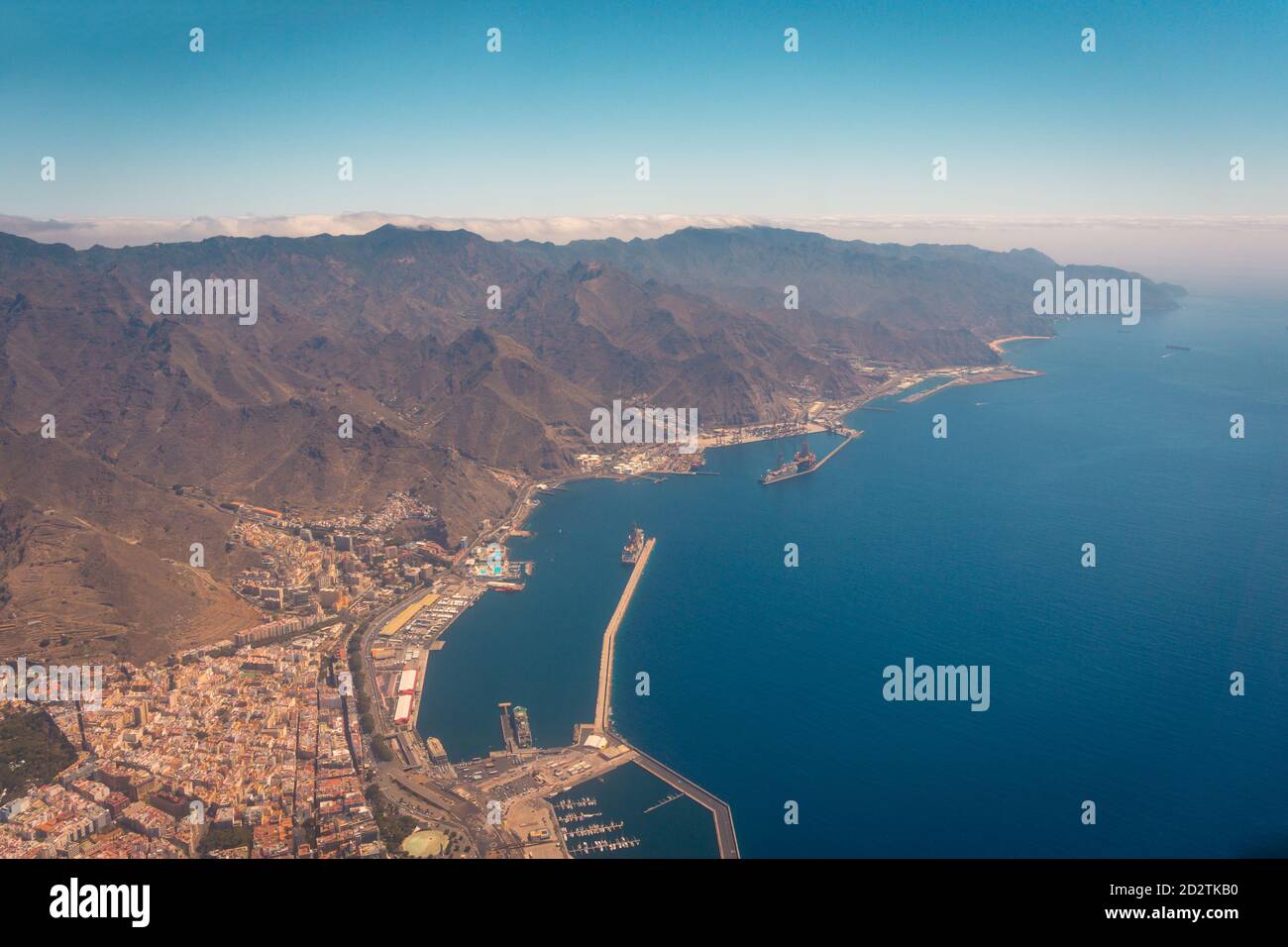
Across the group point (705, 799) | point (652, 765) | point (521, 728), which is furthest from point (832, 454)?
point (705, 799)

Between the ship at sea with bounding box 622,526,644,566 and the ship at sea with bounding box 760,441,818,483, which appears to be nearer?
the ship at sea with bounding box 622,526,644,566

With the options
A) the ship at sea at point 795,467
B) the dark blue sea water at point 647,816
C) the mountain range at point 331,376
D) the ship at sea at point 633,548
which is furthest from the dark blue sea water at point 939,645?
the mountain range at point 331,376

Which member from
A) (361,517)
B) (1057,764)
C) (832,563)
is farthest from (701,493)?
(1057,764)

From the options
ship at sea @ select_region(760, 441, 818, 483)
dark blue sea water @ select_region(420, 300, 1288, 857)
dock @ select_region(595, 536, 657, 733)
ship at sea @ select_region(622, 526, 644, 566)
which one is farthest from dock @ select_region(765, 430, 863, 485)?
dock @ select_region(595, 536, 657, 733)

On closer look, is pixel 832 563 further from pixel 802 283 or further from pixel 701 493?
pixel 802 283

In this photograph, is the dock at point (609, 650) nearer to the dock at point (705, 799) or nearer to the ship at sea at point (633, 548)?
the ship at sea at point (633, 548)

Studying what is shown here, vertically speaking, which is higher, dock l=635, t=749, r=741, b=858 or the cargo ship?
the cargo ship

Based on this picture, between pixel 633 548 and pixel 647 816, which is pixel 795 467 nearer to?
pixel 633 548

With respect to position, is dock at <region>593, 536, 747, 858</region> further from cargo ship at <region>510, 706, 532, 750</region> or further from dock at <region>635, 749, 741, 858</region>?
cargo ship at <region>510, 706, 532, 750</region>
